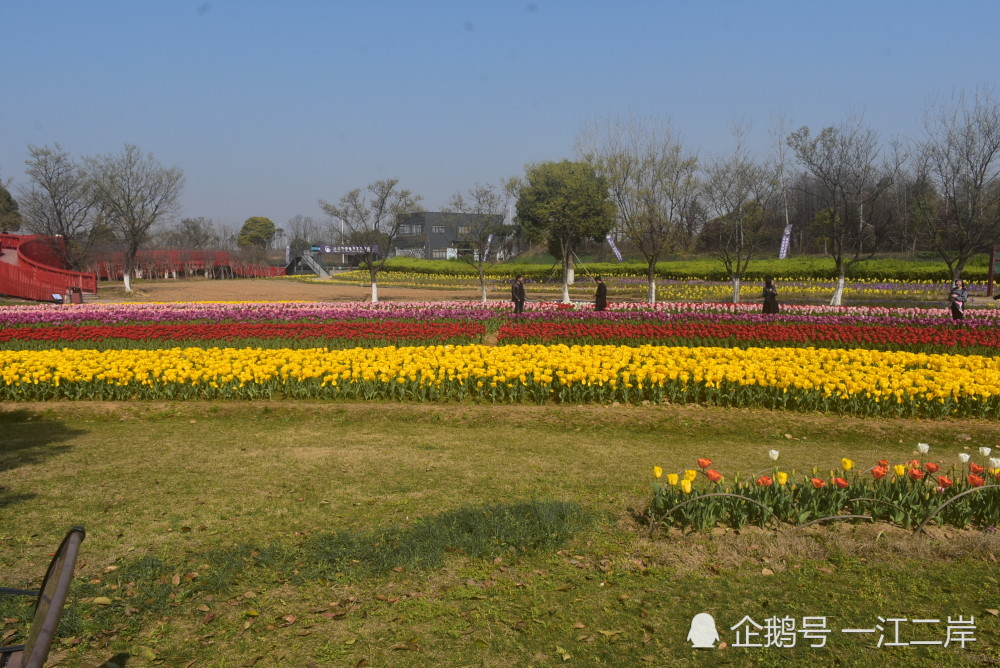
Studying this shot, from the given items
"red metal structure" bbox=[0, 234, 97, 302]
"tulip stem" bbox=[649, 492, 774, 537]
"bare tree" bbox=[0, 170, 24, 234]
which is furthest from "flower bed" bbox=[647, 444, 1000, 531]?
"bare tree" bbox=[0, 170, 24, 234]

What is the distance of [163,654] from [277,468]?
381cm

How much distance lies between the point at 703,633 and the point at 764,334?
13.0m

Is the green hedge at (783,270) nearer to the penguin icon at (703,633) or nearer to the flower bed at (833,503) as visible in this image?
the flower bed at (833,503)

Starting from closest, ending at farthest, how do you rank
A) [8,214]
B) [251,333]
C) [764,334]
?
[764,334]
[251,333]
[8,214]

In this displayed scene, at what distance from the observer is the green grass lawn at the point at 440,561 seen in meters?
4.23

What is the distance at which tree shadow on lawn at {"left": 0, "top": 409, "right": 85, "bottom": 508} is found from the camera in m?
7.52

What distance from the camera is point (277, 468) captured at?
7914 millimetres

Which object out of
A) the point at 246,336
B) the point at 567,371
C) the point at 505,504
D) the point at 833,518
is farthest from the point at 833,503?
the point at 246,336

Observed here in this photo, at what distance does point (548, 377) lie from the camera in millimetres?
10641

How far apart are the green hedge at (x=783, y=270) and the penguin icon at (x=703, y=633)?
3063 cm

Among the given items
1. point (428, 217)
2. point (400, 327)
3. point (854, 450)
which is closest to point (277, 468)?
point (854, 450)

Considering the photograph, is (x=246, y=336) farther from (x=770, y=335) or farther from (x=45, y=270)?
(x=45, y=270)

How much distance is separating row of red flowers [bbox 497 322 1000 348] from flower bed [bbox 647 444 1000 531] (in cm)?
964

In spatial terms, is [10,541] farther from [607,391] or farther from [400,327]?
[400,327]
